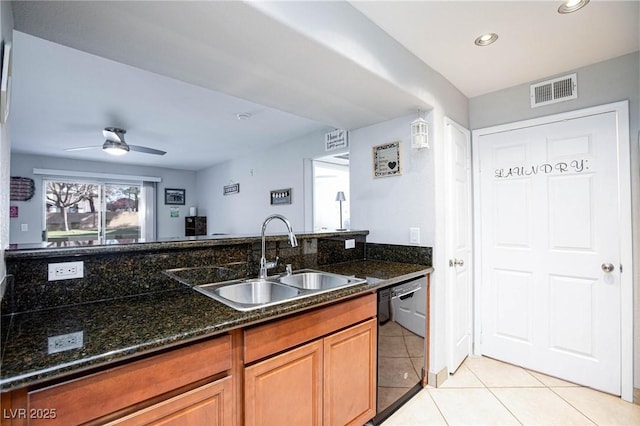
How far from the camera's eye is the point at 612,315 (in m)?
2.09

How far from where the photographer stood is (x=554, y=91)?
2.31 meters

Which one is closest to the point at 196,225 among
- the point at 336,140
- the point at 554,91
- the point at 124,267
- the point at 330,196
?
the point at 330,196

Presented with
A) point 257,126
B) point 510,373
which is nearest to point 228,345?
point 510,373

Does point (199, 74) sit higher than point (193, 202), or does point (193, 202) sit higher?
point (199, 74)

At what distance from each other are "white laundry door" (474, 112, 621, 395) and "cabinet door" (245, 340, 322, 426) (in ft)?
6.33

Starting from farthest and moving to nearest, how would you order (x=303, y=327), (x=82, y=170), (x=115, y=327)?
(x=82, y=170)
(x=303, y=327)
(x=115, y=327)

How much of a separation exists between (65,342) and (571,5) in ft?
8.73

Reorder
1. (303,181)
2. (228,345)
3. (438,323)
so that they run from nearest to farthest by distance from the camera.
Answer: (228,345)
(438,323)
(303,181)

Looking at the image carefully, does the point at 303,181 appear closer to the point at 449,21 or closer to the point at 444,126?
the point at 444,126

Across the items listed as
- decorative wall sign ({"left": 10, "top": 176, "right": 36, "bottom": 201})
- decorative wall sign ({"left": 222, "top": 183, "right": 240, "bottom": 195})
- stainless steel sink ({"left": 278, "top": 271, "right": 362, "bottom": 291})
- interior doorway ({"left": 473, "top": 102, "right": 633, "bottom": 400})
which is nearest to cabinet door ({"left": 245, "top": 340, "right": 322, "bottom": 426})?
stainless steel sink ({"left": 278, "top": 271, "right": 362, "bottom": 291})

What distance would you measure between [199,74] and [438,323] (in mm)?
2323

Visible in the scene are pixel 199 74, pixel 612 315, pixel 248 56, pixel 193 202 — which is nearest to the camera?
pixel 248 56

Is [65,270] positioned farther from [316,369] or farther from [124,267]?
[316,369]

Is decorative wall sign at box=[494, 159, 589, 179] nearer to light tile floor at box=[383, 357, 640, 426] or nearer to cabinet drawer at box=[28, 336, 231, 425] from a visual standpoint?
light tile floor at box=[383, 357, 640, 426]
